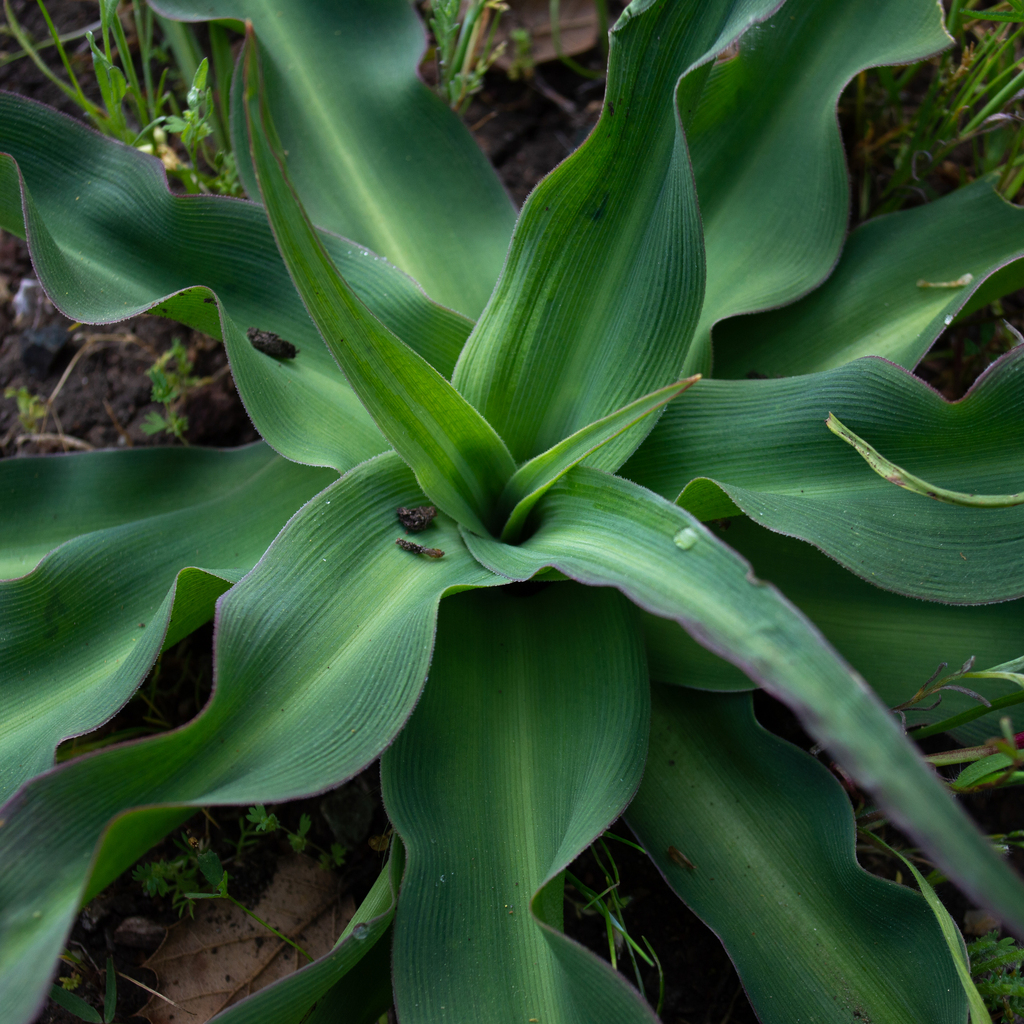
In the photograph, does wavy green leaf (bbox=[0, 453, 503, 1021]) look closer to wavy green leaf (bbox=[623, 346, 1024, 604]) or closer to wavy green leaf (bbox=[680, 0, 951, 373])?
wavy green leaf (bbox=[623, 346, 1024, 604])

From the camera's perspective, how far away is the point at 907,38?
4.01 feet

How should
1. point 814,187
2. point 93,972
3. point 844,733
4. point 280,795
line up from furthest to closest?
point 814,187, point 93,972, point 280,795, point 844,733

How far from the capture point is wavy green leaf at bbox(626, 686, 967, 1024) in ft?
3.15

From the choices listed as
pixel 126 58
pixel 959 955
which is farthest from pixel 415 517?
pixel 126 58

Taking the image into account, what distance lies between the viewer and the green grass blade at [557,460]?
2.89 ft

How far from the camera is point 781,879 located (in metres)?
1.03

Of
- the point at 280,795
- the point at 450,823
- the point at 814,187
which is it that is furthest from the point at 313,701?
the point at 814,187

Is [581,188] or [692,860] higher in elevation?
[581,188]

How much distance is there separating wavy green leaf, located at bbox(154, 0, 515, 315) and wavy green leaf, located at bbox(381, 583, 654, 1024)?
607 mm

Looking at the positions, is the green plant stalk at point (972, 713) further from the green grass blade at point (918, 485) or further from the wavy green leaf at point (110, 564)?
the wavy green leaf at point (110, 564)

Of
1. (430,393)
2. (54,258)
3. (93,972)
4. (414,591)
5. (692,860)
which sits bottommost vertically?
(692,860)

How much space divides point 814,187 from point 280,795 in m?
1.22

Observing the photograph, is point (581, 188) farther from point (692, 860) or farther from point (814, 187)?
point (692, 860)

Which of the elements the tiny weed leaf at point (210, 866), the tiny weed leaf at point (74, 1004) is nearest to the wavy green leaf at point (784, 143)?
the tiny weed leaf at point (210, 866)
